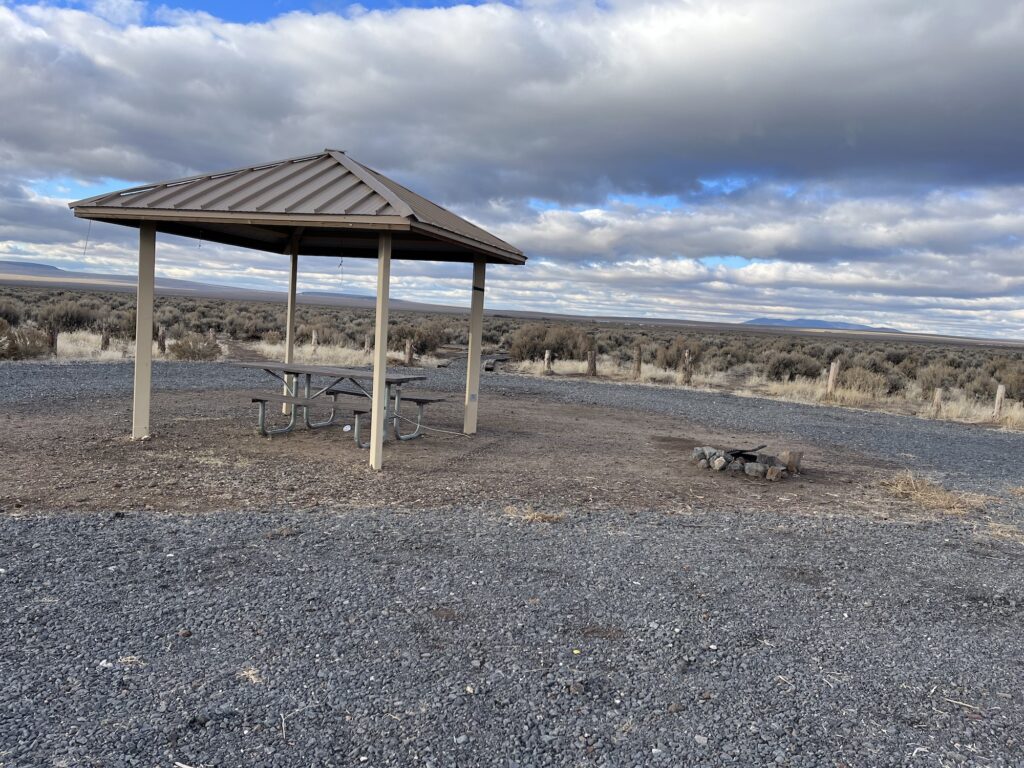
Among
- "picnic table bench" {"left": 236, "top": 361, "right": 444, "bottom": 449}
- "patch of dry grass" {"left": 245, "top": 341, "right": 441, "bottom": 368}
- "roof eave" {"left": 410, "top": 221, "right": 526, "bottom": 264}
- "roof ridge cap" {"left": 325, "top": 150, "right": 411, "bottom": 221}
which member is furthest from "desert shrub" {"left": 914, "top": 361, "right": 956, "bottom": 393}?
"roof ridge cap" {"left": 325, "top": 150, "right": 411, "bottom": 221}

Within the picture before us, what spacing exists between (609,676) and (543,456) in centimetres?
541

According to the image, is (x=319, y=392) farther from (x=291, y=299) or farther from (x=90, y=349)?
(x=90, y=349)

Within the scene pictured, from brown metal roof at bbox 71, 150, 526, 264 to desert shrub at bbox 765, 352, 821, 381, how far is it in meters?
18.7

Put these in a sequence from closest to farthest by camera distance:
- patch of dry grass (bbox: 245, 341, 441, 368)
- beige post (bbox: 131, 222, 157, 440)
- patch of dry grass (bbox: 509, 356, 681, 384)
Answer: beige post (bbox: 131, 222, 157, 440), patch of dry grass (bbox: 245, 341, 441, 368), patch of dry grass (bbox: 509, 356, 681, 384)

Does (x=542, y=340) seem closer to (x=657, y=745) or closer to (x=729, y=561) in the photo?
(x=729, y=561)

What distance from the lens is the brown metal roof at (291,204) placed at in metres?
6.99

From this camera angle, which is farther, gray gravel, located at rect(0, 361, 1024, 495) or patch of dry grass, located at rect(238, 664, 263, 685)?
gray gravel, located at rect(0, 361, 1024, 495)

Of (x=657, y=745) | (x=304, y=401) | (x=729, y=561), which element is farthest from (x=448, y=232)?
(x=657, y=745)

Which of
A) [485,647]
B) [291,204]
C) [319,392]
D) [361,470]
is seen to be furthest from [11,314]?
[485,647]

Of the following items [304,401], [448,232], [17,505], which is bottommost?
[17,505]

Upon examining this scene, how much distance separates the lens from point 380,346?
742 cm

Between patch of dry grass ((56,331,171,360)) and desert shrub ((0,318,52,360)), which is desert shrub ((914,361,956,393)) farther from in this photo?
desert shrub ((0,318,52,360))

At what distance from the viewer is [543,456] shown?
884cm

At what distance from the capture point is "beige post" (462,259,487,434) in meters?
9.46
